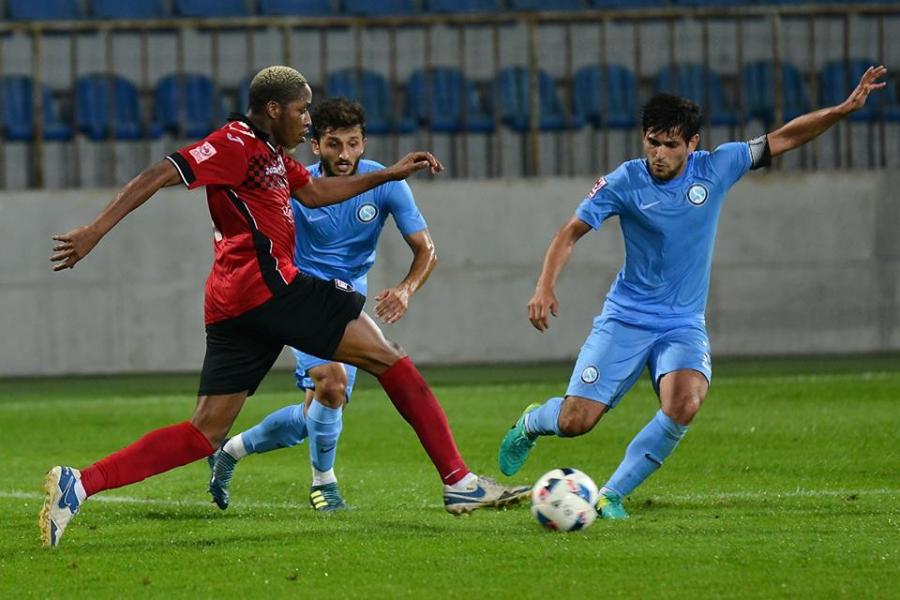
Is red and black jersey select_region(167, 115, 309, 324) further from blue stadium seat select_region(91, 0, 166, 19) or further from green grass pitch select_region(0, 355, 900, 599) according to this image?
blue stadium seat select_region(91, 0, 166, 19)

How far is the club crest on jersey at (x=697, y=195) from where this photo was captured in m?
7.13

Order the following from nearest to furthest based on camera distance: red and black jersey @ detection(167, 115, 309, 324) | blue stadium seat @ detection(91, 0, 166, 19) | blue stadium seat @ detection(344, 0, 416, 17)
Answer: red and black jersey @ detection(167, 115, 309, 324), blue stadium seat @ detection(91, 0, 166, 19), blue stadium seat @ detection(344, 0, 416, 17)

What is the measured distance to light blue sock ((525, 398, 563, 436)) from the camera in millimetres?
7141

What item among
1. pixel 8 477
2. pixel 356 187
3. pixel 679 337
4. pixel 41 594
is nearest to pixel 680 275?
pixel 679 337

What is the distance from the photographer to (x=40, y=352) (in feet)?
50.7

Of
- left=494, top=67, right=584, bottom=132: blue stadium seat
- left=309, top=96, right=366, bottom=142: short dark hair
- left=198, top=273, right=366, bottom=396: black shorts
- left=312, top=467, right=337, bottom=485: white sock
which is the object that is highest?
left=494, top=67, right=584, bottom=132: blue stadium seat

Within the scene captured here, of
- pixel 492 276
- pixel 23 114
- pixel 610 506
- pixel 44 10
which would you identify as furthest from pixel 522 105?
pixel 610 506

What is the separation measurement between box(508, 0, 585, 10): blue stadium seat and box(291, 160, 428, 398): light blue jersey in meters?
10.2

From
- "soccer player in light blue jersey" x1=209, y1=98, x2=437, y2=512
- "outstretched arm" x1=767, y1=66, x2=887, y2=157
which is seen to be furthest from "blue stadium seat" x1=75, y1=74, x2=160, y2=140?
"outstretched arm" x1=767, y1=66, x2=887, y2=157

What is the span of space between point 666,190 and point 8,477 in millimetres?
3986

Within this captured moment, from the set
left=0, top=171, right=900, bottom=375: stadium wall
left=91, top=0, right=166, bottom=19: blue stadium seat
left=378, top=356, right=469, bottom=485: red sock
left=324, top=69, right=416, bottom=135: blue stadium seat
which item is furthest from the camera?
left=91, top=0, right=166, bottom=19: blue stadium seat

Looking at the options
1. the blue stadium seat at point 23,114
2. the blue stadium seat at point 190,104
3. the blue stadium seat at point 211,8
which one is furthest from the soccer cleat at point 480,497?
the blue stadium seat at point 211,8

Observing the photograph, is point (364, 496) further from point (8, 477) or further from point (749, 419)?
point (749, 419)

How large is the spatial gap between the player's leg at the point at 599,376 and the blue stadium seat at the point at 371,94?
9.35 meters
